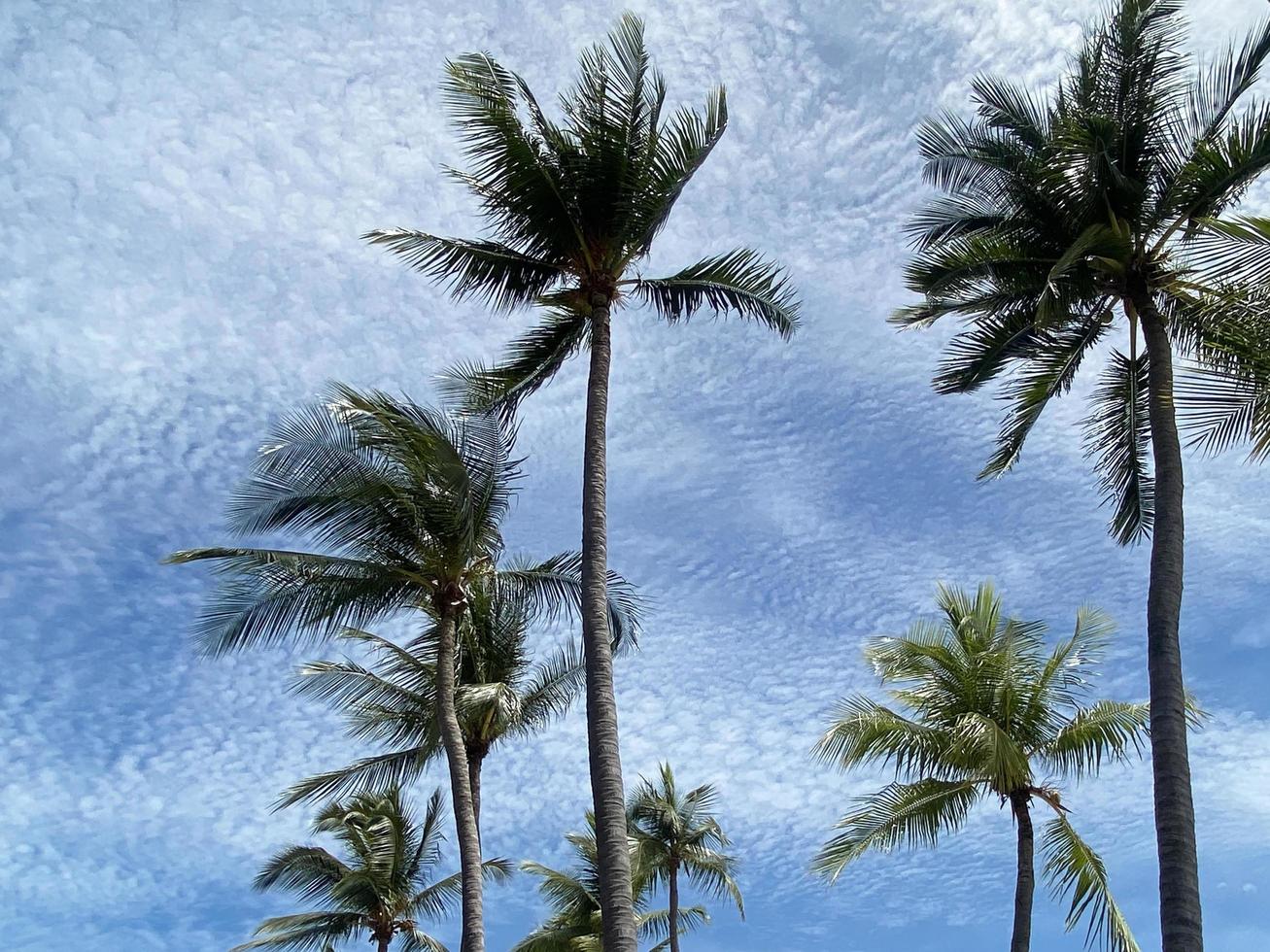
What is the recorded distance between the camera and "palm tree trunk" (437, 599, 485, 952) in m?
16.6

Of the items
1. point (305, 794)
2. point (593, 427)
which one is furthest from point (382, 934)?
point (593, 427)

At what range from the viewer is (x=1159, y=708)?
38.4ft

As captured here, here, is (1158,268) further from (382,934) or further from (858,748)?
(382,934)

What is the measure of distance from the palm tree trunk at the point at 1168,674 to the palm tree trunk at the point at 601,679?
4.71m

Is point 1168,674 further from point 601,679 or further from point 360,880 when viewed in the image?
point 360,880

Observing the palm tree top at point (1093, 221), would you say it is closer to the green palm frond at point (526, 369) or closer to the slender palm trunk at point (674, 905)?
the green palm frond at point (526, 369)

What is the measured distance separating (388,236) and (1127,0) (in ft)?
30.8

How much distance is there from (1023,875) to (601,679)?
34.7 feet

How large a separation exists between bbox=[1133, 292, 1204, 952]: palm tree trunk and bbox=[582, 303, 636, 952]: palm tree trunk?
4710 millimetres

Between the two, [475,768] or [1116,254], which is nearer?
[1116,254]

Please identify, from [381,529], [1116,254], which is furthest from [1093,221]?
[381,529]

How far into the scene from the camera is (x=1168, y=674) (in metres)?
12.0

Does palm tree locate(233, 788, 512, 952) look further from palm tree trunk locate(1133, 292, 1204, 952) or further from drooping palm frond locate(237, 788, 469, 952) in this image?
palm tree trunk locate(1133, 292, 1204, 952)

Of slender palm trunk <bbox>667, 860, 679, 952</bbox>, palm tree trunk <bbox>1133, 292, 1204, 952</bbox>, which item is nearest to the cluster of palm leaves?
palm tree trunk <bbox>1133, 292, 1204, 952</bbox>
